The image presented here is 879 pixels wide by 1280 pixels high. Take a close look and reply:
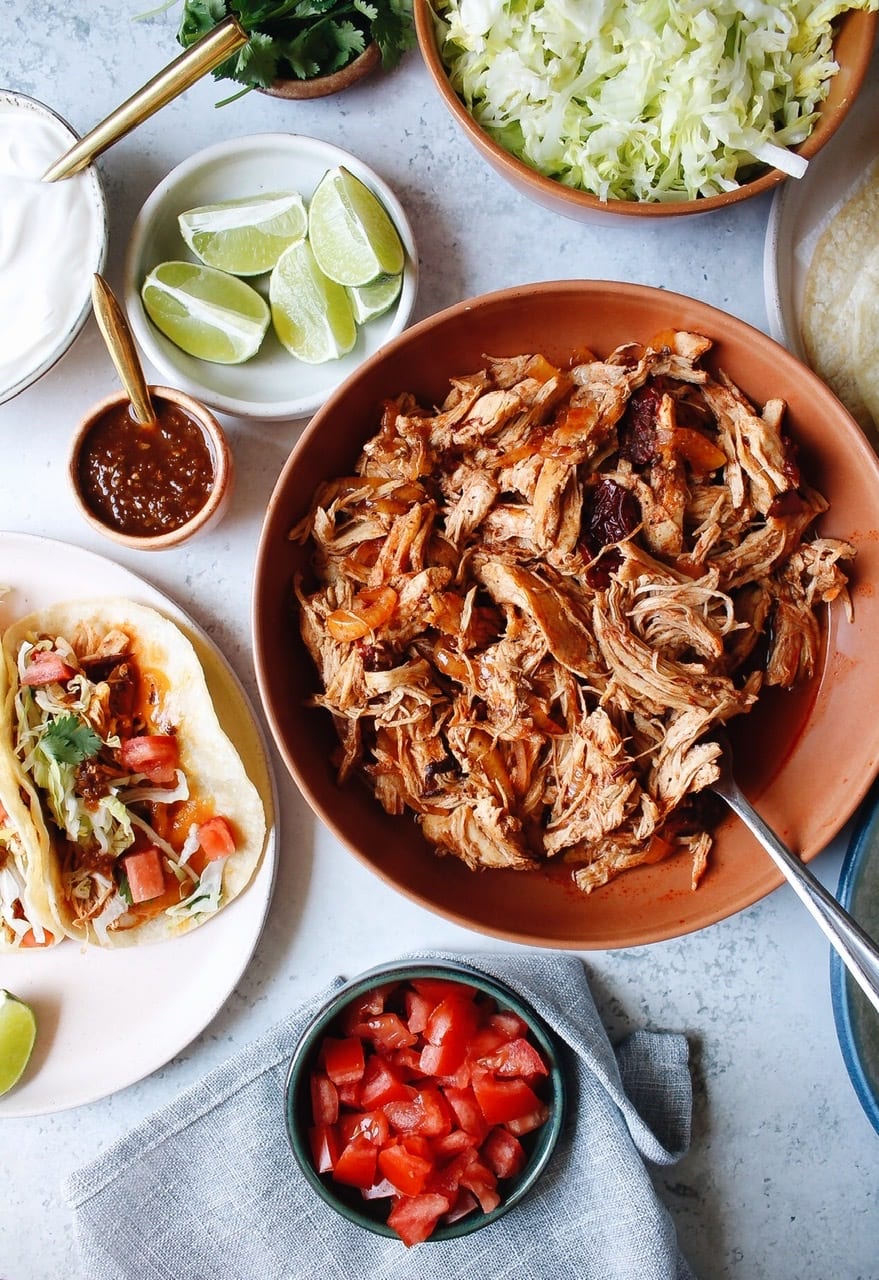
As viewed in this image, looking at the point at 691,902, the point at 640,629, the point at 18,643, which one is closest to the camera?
the point at 640,629

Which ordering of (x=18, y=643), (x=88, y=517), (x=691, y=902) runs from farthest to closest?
(x=18, y=643) → (x=88, y=517) → (x=691, y=902)

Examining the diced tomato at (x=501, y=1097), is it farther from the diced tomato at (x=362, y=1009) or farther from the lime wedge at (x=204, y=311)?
the lime wedge at (x=204, y=311)

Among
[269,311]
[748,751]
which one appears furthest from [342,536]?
[748,751]

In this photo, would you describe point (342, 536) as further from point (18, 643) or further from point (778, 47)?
point (778, 47)

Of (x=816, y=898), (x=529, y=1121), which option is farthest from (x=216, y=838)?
(x=816, y=898)

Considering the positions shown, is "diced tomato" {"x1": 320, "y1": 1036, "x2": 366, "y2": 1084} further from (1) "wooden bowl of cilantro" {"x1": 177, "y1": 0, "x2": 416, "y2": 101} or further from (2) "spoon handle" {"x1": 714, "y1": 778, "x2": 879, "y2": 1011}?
(1) "wooden bowl of cilantro" {"x1": 177, "y1": 0, "x2": 416, "y2": 101}

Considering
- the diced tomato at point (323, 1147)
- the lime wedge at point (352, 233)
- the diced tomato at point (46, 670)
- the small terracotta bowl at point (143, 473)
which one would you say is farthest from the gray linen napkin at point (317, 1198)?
the lime wedge at point (352, 233)

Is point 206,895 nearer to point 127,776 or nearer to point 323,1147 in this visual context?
point 127,776
